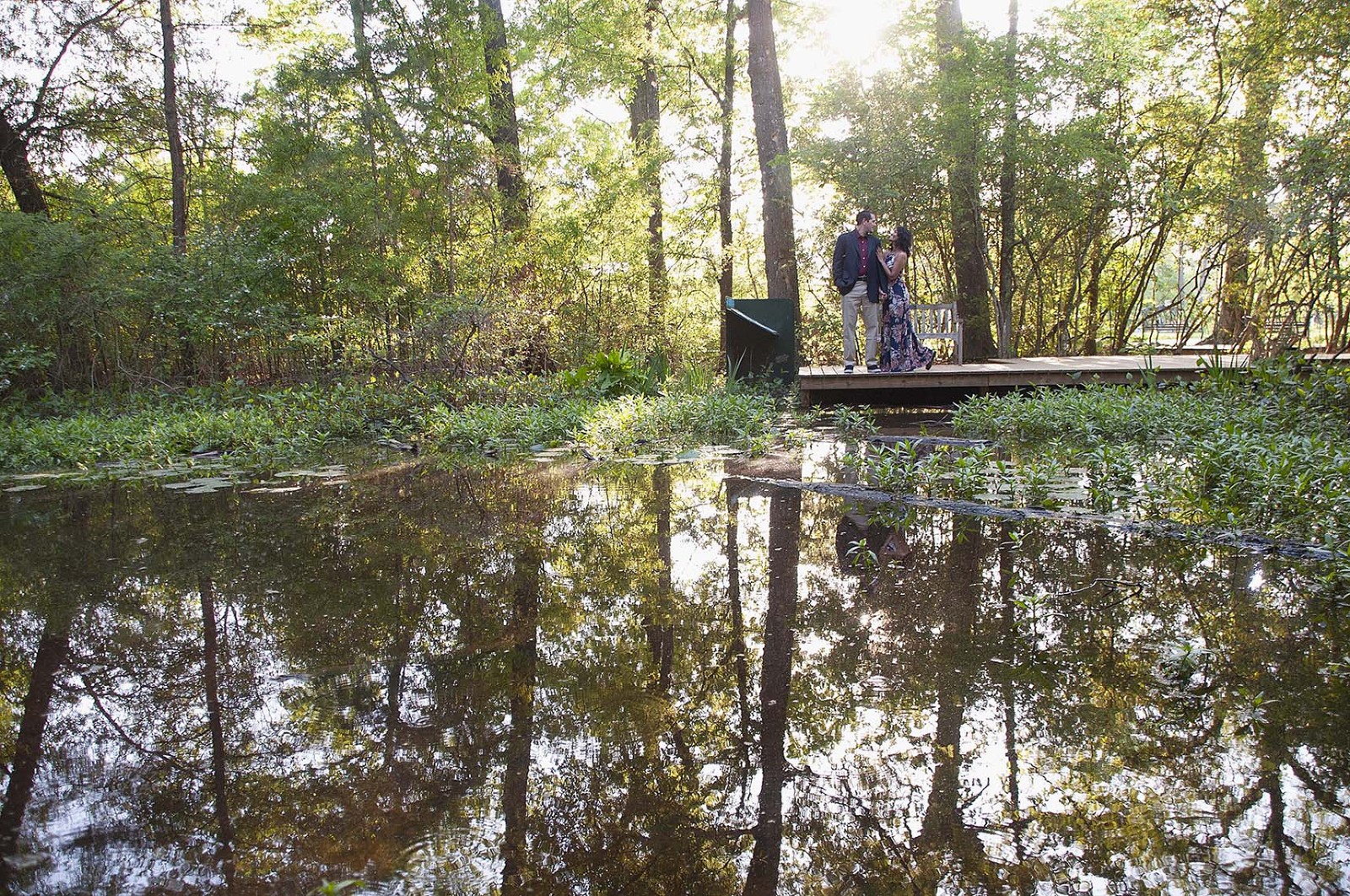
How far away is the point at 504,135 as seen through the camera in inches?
514

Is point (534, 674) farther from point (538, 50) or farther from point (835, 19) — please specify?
point (538, 50)

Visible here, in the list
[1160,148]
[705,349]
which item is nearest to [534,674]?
[1160,148]

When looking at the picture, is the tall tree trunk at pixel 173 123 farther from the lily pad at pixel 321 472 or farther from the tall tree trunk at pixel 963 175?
the tall tree trunk at pixel 963 175

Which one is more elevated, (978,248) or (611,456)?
(978,248)

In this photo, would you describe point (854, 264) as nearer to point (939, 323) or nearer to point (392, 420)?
point (939, 323)

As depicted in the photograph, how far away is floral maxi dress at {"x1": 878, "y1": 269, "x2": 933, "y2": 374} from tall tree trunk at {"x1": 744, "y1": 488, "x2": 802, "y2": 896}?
6.34 m

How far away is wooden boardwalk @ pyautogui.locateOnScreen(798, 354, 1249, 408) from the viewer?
8852 millimetres

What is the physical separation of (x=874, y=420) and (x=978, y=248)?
4.02m

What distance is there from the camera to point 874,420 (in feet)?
30.3

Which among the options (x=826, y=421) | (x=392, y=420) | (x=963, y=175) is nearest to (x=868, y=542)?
(x=826, y=421)

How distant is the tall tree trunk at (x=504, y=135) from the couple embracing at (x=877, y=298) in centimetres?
420

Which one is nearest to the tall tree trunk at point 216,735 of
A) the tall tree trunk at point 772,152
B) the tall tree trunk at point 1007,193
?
the tall tree trunk at point 772,152

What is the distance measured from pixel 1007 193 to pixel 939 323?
196 centimetres

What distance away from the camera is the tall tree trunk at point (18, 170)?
44.9 ft
